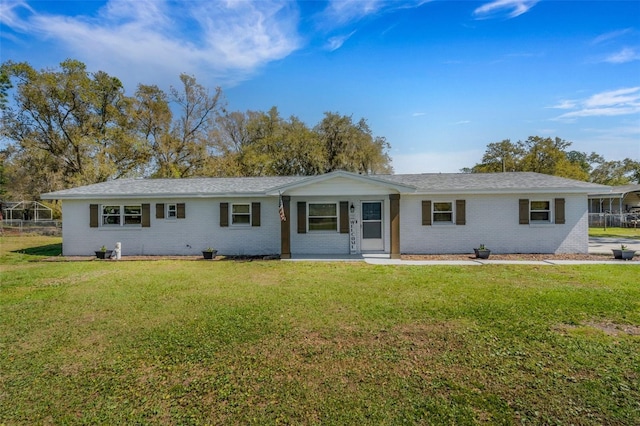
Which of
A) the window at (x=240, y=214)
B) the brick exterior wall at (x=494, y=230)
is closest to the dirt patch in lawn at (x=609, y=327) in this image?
the brick exterior wall at (x=494, y=230)

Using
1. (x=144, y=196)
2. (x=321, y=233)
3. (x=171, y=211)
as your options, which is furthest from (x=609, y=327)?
(x=144, y=196)

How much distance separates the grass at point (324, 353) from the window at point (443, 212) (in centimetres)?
540

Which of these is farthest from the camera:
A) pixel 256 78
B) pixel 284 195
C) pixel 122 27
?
pixel 256 78

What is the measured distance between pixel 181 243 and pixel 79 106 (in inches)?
891

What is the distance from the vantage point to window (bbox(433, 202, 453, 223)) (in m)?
13.4

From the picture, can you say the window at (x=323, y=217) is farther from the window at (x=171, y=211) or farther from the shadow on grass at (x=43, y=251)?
the shadow on grass at (x=43, y=251)

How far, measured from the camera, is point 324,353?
14.4 ft

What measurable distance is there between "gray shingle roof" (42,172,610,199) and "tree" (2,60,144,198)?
45.7 ft

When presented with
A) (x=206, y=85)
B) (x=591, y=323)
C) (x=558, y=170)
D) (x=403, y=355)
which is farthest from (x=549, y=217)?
(x=206, y=85)

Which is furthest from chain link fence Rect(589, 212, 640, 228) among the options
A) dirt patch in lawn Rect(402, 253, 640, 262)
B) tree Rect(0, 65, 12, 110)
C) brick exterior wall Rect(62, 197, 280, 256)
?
tree Rect(0, 65, 12, 110)

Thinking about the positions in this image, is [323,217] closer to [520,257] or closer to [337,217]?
[337,217]

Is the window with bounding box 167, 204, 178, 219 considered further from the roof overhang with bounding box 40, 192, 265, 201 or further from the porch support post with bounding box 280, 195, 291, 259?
the porch support post with bounding box 280, 195, 291, 259

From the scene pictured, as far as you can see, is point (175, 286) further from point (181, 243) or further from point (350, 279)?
point (181, 243)

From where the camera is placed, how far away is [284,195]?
493 inches
